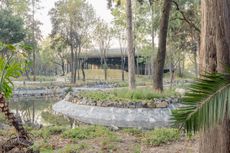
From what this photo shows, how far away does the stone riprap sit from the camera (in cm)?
1005

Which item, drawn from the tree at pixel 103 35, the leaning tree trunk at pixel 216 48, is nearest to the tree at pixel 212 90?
the leaning tree trunk at pixel 216 48

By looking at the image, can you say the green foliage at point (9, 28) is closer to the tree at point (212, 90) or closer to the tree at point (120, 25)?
the tree at point (120, 25)

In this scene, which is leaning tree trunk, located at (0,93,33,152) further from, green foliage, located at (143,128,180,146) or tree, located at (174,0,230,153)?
tree, located at (174,0,230,153)

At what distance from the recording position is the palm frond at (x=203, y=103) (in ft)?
6.70

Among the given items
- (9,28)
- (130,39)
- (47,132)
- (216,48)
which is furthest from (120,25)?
(216,48)

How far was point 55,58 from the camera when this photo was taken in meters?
46.0

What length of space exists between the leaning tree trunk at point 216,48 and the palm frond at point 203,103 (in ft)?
2.05

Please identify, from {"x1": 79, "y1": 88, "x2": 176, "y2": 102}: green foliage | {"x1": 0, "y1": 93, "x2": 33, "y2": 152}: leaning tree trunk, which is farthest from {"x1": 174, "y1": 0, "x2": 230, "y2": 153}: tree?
{"x1": 79, "y1": 88, "x2": 176, "y2": 102}: green foliage

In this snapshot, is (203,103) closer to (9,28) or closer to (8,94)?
(8,94)

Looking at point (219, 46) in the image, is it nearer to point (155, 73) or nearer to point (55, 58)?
point (155, 73)

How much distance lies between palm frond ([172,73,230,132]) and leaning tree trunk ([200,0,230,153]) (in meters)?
0.63

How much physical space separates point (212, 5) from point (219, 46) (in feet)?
1.44

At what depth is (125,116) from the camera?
34.8ft

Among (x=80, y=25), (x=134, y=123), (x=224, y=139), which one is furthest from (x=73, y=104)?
(x=80, y=25)
